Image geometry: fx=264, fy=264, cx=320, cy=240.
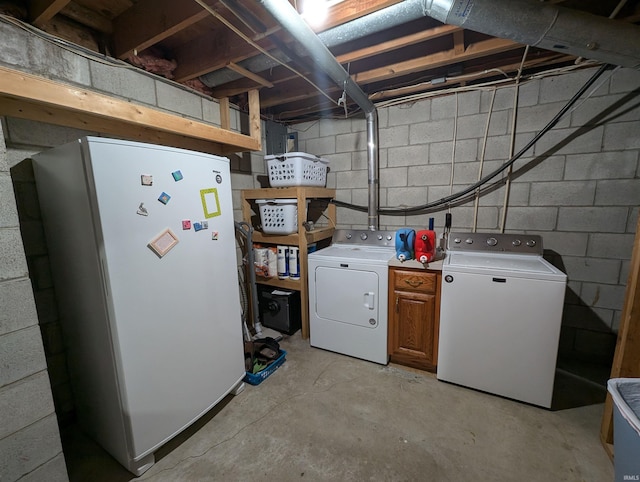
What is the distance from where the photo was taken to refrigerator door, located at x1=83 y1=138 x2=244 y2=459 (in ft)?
3.64

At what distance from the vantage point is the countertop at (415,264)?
5.96ft

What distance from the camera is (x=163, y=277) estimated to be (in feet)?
4.19

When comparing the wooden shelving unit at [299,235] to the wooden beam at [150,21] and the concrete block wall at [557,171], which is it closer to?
the concrete block wall at [557,171]

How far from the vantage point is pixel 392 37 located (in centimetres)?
162

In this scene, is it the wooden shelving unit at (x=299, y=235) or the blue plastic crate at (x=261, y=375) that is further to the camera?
the wooden shelving unit at (x=299, y=235)

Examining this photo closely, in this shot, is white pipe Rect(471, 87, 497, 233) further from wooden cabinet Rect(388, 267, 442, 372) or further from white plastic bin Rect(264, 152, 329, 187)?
white plastic bin Rect(264, 152, 329, 187)

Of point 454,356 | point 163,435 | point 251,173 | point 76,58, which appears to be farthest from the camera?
Answer: point 251,173

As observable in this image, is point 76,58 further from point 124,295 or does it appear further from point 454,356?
point 454,356

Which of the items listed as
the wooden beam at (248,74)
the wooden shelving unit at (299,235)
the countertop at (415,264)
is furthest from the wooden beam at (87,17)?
the countertop at (415,264)

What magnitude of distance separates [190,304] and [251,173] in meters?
1.65

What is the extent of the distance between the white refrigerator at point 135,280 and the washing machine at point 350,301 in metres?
0.89

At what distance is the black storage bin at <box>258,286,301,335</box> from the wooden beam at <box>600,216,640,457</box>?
2110 millimetres

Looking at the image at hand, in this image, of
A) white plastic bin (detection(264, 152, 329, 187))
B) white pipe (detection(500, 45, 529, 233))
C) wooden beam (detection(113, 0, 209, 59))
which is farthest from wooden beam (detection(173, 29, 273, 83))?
white pipe (detection(500, 45, 529, 233))

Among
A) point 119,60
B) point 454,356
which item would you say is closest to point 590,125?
point 454,356
